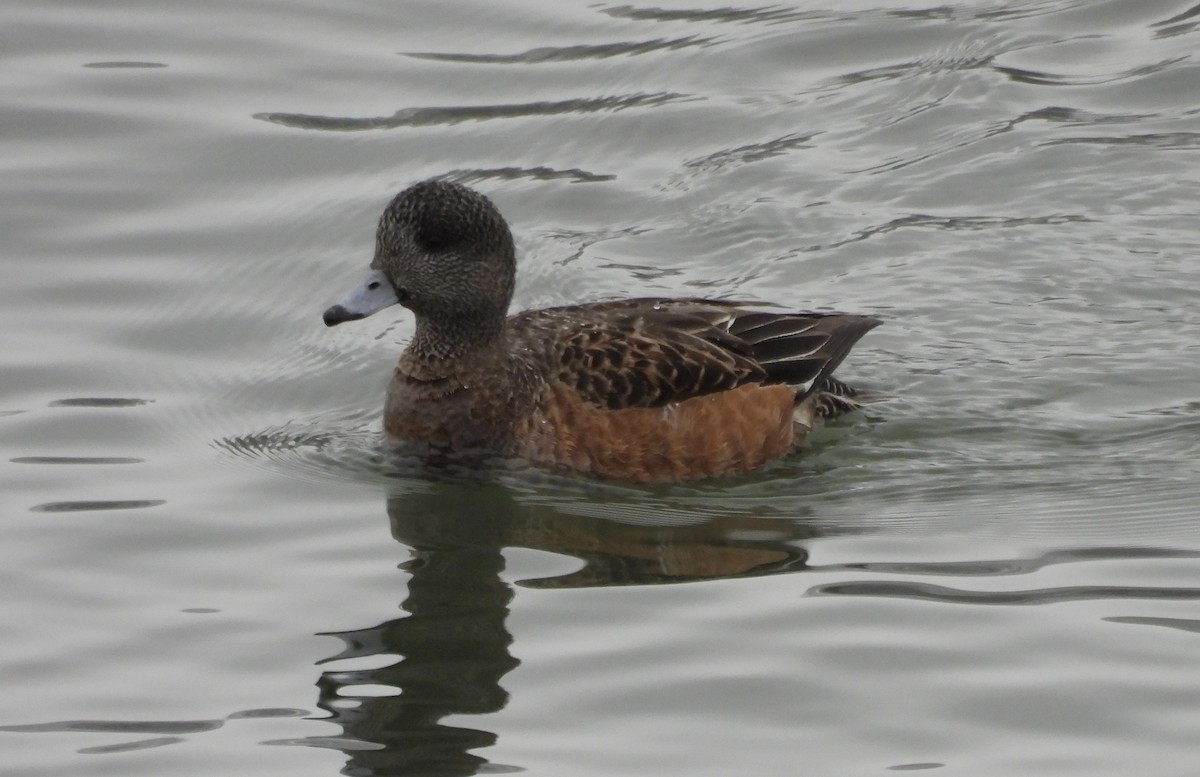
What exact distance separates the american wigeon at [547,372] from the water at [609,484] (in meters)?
0.26

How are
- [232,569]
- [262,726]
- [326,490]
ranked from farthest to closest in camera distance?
[326,490]
[232,569]
[262,726]

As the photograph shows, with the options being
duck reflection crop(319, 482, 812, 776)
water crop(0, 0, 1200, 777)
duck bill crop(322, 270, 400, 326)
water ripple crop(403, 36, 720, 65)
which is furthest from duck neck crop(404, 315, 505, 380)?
water ripple crop(403, 36, 720, 65)

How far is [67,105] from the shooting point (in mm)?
14594

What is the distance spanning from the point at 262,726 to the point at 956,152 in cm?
815

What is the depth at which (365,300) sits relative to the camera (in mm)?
9852

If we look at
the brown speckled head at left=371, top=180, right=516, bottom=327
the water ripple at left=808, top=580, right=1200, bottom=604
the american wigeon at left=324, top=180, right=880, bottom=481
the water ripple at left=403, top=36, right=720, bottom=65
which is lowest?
the water ripple at left=808, top=580, right=1200, bottom=604

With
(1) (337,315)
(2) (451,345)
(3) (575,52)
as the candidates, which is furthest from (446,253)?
(3) (575,52)

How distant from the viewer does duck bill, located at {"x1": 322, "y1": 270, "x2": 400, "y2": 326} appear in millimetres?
9688

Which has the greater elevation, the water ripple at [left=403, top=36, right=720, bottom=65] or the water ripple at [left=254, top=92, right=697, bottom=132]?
the water ripple at [left=403, top=36, right=720, bottom=65]

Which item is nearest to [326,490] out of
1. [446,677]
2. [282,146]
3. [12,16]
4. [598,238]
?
[446,677]

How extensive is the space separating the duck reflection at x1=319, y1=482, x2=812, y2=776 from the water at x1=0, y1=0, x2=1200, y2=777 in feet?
0.09

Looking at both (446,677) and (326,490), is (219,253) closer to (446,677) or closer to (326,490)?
(326,490)

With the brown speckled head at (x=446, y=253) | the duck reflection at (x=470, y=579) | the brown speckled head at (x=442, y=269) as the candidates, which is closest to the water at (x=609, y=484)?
the duck reflection at (x=470, y=579)

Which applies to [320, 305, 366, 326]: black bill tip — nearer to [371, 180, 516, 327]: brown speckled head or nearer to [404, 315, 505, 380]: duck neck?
[371, 180, 516, 327]: brown speckled head
